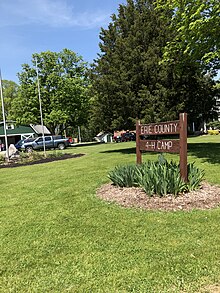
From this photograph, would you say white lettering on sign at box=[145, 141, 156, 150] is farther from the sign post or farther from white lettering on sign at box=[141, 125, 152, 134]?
the sign post

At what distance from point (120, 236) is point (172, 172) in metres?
2.09

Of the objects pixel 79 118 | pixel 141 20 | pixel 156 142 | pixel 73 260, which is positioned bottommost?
pixel 73 260

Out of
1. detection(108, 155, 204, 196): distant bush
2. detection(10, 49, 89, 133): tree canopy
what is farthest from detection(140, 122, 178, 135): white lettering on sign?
detection(10, 49, 89, 133): tree canopy

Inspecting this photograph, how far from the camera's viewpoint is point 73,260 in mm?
3201

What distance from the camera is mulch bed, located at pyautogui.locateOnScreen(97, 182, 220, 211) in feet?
15.9

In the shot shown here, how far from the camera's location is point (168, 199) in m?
5.11

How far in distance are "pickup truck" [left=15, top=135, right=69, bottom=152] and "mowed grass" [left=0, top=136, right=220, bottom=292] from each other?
22205 millimetres

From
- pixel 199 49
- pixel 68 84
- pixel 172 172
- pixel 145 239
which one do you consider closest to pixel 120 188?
pixel 172 172

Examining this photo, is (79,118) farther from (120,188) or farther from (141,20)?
(120,188)

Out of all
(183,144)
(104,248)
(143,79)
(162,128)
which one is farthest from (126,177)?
(143,79)

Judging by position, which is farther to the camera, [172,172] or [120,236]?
Answer: [172,172]

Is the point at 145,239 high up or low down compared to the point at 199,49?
down

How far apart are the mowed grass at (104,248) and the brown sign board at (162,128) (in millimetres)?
1899

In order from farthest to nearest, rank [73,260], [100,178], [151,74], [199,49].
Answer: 1. [151,74]
2. [199,49]
3. [100,178]
4. [73,260]
